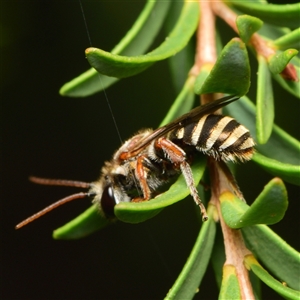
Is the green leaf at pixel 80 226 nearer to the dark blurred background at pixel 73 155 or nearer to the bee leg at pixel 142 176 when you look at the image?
the bee leg at pixel 142 176

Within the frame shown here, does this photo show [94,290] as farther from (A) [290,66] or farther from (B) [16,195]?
(A) [290,66]

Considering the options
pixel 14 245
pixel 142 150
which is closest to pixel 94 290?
pixel 14 245

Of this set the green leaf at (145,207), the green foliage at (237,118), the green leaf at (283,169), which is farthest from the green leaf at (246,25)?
the green leaf at (145,207)

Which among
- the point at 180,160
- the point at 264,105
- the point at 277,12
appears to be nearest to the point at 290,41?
the point at 277,12

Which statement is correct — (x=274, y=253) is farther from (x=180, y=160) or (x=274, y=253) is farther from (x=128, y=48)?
(x=128, y=48)

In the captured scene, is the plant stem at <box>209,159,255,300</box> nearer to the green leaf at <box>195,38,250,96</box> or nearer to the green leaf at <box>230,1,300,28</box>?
the green leaf at <box>195,38,250,96</box>

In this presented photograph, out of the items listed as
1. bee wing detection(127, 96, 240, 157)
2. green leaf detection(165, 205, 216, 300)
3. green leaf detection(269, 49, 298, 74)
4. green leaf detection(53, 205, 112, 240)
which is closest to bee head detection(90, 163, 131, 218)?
green leaf detection(53, 205, 112, 240)
